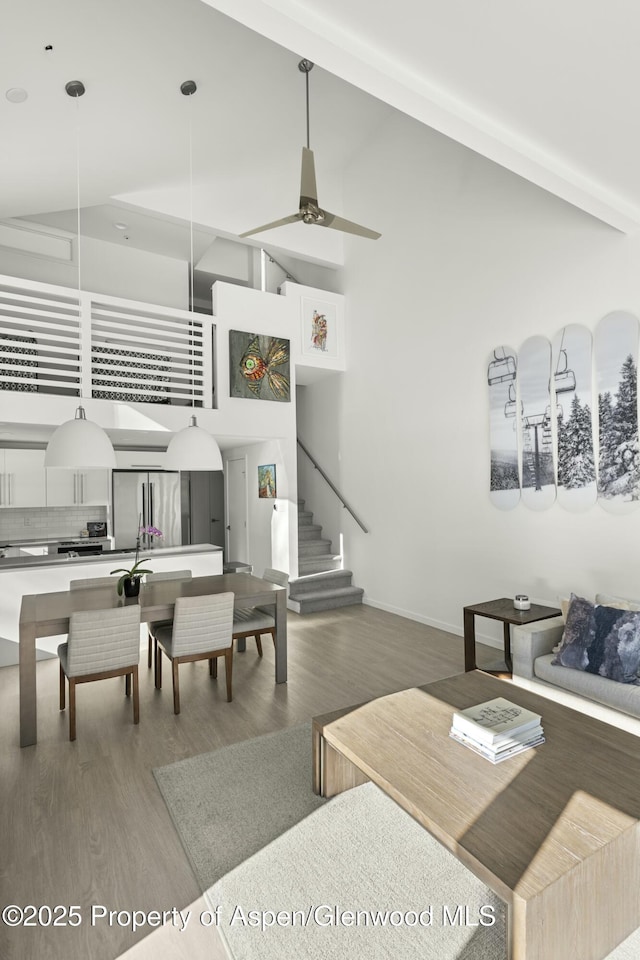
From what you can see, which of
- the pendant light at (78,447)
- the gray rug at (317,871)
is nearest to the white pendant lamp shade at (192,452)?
the pendant light at (78,447)

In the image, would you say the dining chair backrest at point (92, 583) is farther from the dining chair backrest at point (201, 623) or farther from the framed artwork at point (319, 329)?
the framed artwork at point (319, 329)

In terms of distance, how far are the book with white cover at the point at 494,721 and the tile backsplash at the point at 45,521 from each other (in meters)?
6.00

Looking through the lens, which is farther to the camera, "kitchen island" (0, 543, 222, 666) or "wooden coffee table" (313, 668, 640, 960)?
"kitchen island" (0, 543, 222, 666)

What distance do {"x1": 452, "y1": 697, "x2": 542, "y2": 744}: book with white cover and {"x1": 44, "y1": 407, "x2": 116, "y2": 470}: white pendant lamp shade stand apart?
8.28 feet

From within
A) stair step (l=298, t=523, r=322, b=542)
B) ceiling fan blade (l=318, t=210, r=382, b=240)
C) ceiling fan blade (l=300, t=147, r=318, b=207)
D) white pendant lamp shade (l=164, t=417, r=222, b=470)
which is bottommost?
stair step (l=298, t=523, r=322, b=542)

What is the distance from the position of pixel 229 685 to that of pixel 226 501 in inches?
195

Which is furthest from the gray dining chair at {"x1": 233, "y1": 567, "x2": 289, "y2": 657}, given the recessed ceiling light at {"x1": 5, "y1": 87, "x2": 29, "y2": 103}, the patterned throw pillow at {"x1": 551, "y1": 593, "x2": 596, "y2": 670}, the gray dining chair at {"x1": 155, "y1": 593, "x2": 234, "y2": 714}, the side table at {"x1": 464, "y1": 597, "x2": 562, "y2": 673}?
the recessed ceiling light at {"x1": 5, "y1": 87, "x2": 29, "y2": 103}

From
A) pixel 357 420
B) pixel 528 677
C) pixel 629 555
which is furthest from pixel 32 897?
pixel 357 420

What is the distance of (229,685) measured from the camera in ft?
11.5

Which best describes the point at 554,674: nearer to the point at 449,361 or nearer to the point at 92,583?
the point at 449,361

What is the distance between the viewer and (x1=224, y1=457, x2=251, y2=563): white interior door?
25.0 feet

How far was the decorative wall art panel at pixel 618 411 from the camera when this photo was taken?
362 cm

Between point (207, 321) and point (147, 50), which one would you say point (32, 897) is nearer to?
point (147, 50)

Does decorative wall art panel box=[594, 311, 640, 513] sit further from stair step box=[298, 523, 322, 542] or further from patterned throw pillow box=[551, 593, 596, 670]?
stair step box=[298, 523, 322, 542]
